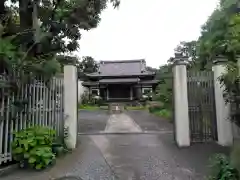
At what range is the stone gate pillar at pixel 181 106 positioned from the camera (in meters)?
6.46

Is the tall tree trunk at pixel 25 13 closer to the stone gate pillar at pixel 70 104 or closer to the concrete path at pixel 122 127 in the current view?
the stone gate pillar at pixel 70 104

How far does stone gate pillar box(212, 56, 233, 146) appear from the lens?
250 inches

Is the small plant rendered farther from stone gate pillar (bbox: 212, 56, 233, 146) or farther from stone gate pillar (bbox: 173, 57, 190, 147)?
stone gate pillar (bbox: 212, 56, 233, 146)

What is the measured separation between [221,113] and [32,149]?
201 inches

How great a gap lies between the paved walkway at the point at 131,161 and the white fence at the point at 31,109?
0.80 meters

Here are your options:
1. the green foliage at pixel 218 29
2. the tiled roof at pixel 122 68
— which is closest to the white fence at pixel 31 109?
the green foliage at pixel 218 29

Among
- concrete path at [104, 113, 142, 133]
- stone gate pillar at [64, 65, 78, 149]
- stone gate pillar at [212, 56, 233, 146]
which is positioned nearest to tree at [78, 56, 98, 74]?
concrete path at [104, 113, 142, 133]

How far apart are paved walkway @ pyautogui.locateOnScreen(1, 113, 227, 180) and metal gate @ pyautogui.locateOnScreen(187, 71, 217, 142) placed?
0.41m

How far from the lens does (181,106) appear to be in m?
6.57

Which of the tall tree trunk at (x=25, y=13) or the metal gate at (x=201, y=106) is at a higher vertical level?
the tall tree trunk at (x=25, y=13)

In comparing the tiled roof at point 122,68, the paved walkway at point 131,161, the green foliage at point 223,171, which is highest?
the tiled roof at point 122,68

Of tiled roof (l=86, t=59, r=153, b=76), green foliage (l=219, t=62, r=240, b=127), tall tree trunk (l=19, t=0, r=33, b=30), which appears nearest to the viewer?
green foliage (l=219, t=62, r=240, b=127)

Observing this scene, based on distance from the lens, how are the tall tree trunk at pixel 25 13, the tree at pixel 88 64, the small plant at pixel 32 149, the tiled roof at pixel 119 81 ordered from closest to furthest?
the small plant at pixel 32 149 → the tall tree trunk at pixel 25 13 → the tiled roof at pixel 119 81 → the tree at pixel 88 64

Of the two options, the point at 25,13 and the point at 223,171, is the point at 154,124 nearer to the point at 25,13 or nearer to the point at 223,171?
the point at 25,13
